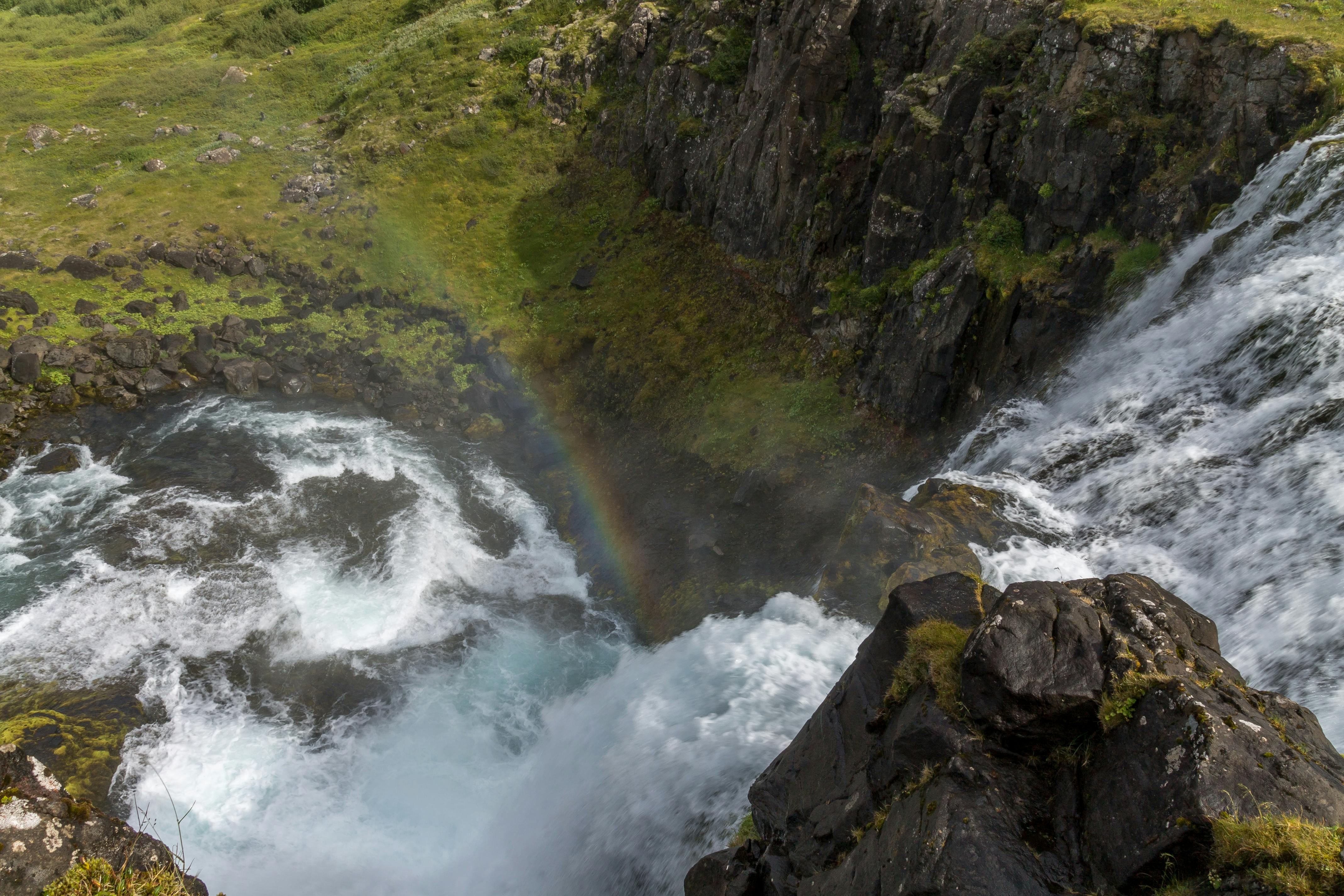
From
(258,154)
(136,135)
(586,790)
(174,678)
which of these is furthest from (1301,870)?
(136,135)

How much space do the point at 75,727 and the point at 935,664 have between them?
62.8ft

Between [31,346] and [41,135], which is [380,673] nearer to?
[31,346]

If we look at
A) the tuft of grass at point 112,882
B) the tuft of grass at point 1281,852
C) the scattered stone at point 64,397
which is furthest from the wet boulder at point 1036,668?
the scattered stone at point 64,397

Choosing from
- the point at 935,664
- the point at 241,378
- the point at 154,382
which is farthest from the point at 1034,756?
the point at 154,382

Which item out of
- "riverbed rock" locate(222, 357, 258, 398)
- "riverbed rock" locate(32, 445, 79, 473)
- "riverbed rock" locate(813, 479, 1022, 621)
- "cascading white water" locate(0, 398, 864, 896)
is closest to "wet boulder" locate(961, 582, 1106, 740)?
"cascading white water" locate(0, 398, 864, 896)

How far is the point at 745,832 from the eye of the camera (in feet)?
40.2

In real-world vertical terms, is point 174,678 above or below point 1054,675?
below

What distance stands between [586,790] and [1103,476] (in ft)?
44.1

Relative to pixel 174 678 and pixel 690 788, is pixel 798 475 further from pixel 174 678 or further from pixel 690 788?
pixel 174 678

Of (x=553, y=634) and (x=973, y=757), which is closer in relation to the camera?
(x=973, y=757)

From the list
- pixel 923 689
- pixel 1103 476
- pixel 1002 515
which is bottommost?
pixel 1002 515

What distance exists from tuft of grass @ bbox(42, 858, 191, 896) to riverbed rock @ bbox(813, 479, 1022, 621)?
12916 mm

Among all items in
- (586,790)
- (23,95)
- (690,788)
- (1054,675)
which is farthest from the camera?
(23,95)

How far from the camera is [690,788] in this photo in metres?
13.8
